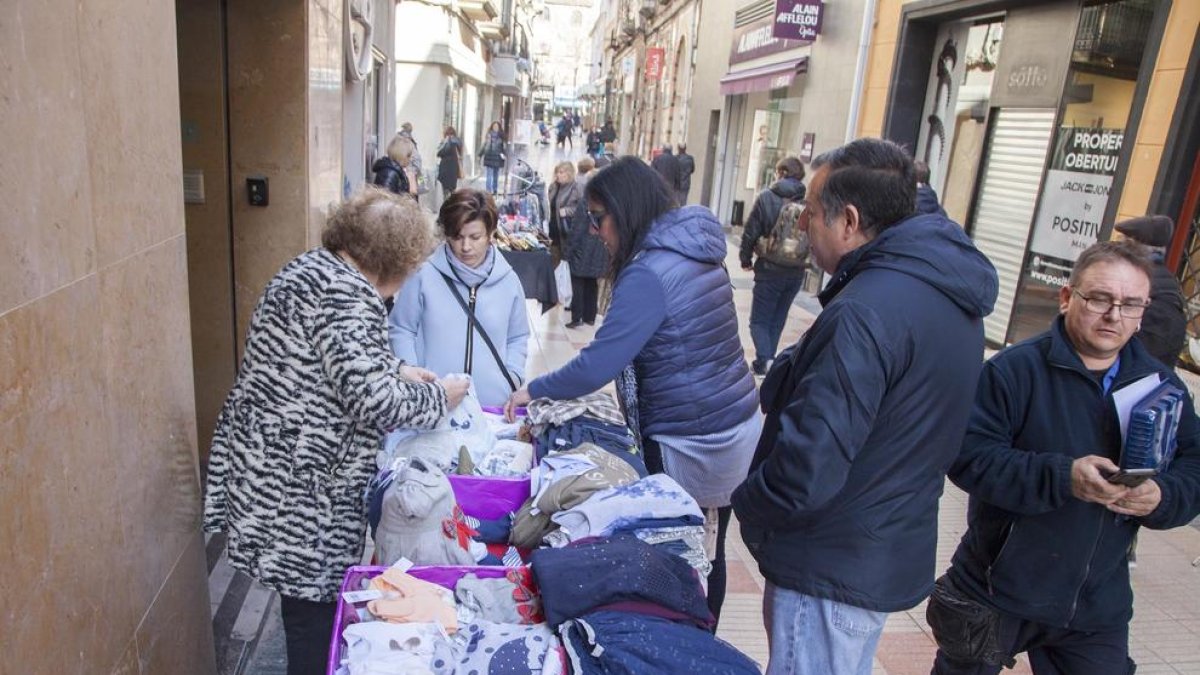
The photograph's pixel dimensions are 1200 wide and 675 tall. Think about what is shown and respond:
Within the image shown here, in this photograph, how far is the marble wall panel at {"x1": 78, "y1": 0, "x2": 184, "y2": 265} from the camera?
1821mm

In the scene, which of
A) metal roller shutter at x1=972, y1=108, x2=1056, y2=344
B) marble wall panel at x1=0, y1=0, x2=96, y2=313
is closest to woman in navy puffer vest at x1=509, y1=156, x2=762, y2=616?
marble wall panel at x1=0, y1=0, x2=96, y2=313

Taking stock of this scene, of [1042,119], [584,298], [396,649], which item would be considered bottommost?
[584,298]

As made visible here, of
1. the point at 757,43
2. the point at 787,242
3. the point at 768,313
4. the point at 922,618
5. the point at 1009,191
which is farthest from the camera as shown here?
the point at 757,43

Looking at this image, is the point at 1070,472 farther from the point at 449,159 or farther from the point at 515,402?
the point at 449,159

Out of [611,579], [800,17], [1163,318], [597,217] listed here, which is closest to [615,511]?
[611,579]

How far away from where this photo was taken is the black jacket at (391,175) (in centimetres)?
930

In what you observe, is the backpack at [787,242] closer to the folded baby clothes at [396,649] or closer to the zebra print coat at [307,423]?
the zebra print coat at [307,423]

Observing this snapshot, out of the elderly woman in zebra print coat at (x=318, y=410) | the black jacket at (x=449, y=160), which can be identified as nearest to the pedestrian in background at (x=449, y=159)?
the black jacket at (x=449, y=160)

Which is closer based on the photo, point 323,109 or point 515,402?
point 515,402

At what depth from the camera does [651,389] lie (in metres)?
2.74

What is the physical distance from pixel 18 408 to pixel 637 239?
70.5 inches

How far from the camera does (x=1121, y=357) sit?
2.23 meters

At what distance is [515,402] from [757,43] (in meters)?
14.2

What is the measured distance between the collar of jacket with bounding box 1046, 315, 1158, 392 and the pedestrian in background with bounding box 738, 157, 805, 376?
485cm
